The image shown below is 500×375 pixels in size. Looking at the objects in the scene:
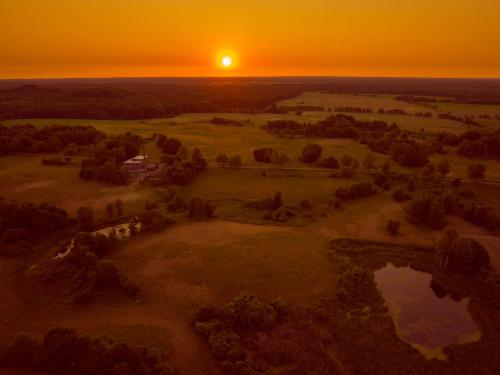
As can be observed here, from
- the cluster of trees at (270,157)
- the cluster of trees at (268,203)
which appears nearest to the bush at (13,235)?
the cluster of trees at (268,203)

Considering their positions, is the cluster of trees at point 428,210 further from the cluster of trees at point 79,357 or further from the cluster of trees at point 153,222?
the cluster of trees at point 79,357

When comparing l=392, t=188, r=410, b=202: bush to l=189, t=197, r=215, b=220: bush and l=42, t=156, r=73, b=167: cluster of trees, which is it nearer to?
l=189, t=197, r=215, b=220: bush

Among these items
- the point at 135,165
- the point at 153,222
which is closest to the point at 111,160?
the point at 135,165

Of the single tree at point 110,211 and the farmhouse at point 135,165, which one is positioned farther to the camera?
the farmhouse at point 135,165

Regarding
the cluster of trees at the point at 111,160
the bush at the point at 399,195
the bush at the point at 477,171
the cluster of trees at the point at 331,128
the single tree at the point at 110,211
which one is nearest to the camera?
the single tree at the point at 110,211

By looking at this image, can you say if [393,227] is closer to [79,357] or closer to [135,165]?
[79,357]

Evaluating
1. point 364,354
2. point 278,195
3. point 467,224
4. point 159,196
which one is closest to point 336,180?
point 278,195

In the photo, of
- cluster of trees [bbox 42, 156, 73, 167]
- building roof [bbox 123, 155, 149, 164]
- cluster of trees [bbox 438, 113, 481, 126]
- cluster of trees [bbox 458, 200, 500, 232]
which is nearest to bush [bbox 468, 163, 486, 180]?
cluster of trees [bbox 458, 200, 500, 232]
